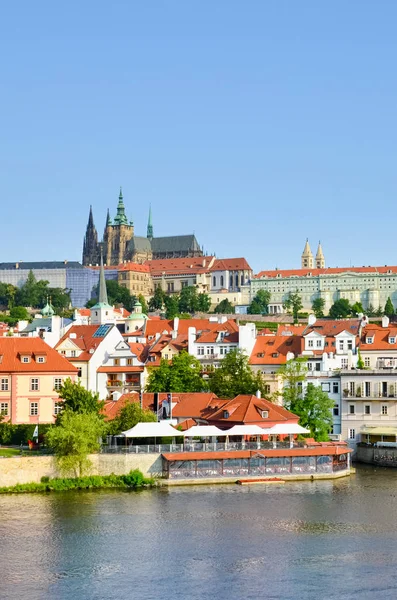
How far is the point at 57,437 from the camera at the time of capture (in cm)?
5881

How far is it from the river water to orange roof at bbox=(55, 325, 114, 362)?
1139 inches

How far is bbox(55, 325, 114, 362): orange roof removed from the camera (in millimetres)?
86387

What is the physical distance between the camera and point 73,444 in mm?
58719

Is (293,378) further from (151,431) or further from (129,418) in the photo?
(151,431)

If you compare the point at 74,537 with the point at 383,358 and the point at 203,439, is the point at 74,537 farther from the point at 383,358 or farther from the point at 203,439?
the point at 383,358

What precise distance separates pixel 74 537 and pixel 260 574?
9292mm

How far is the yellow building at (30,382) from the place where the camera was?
69.8 m

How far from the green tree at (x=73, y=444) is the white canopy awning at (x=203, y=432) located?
5.47 m

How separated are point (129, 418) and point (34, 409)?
776cm

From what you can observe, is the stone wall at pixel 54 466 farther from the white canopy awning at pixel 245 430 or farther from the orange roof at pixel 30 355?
the orange roof at pixel 30 355

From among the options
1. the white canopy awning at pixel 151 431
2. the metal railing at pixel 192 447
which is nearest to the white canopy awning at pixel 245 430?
the metal railing at pixel 192 447

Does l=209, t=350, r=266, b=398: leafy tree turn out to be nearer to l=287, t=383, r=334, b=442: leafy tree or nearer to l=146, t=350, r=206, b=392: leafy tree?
l=146, t=350, r=206, b=392: leafy tree

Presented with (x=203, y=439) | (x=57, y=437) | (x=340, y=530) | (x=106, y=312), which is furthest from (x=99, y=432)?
(x=106, y=312)

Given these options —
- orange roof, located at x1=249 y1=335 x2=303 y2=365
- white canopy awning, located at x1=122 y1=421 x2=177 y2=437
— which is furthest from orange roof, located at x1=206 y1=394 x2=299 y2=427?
orange roof, located at x1=249 y1=335 x2=303 y2=365
